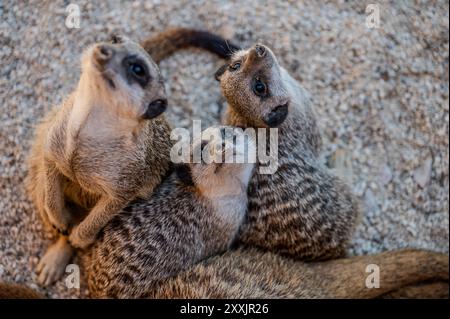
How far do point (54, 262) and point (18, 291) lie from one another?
17 cm

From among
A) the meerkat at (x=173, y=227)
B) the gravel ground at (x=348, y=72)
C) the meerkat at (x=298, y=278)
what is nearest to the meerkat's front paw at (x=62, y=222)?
the meerkat at (x=173, y=227)

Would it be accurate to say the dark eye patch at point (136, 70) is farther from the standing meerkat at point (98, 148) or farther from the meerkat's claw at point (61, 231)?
the meerkat's claw at point (61, 231)

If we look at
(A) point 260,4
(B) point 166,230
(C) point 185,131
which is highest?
(A) point 260,4

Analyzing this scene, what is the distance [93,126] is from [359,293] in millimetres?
1136

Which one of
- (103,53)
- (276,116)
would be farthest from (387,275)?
(103,53)

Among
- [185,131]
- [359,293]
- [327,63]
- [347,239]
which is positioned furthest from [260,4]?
[359,293]

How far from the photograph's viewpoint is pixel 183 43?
248 centimetres

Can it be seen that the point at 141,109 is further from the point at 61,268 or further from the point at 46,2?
the point at 46,2

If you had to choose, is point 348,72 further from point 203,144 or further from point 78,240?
point 78,240

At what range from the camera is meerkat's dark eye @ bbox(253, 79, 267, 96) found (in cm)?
202

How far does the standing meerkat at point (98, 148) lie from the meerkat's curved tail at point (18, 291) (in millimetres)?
54

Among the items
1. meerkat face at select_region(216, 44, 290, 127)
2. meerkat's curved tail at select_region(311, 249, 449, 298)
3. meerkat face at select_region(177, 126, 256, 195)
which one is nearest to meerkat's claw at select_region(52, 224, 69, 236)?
meerkat face at select_region(177, 126, 256, 195)

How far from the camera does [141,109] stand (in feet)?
5.45
